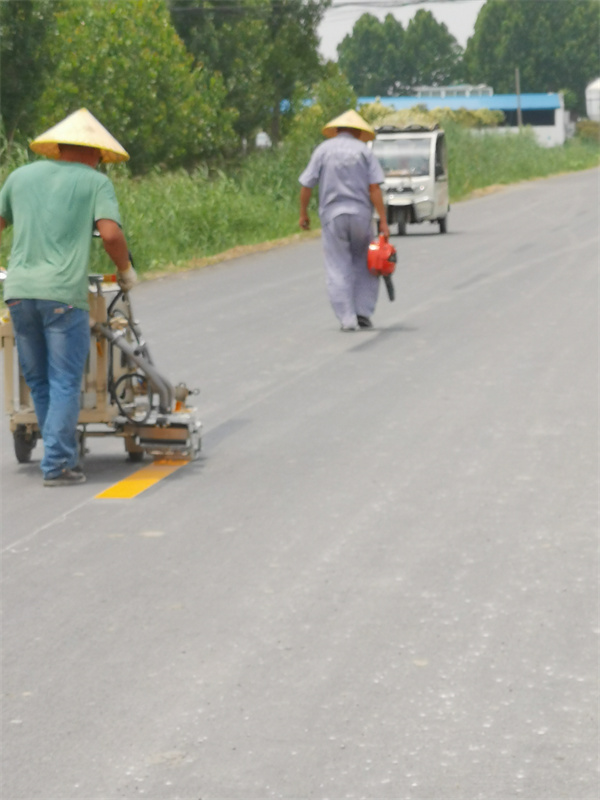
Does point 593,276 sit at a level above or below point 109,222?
below

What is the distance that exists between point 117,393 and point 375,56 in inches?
5731

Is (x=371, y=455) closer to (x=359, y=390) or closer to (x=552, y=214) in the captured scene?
(x=359, y=390)

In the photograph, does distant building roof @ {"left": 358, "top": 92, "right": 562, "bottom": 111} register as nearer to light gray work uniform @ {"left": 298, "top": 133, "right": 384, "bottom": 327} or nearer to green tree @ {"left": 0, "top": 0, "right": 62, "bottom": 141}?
green tree @ {"left": 0, "top": 0, "right": 62, "bottom": 141}

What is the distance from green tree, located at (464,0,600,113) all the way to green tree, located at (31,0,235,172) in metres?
107

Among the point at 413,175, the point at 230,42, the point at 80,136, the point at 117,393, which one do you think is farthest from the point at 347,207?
the point at 230,42

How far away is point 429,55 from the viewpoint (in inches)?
6004

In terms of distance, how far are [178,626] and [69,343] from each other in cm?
275

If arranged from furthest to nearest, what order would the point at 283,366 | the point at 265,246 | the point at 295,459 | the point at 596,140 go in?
the point at 596,140, the point at 265,246, the point at 283,366, the point at 295,459

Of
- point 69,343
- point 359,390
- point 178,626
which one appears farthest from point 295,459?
point 178,626

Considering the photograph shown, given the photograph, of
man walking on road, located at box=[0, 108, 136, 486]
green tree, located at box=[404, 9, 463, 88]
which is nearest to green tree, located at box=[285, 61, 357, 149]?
man walking on road, located at box=[0, 108, 136, 486]

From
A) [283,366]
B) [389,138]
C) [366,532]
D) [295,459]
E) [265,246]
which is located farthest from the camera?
[389,138]

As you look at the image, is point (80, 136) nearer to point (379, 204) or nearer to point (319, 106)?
point (379, 204)

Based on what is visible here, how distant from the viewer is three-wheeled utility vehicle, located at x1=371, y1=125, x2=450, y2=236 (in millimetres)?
30125

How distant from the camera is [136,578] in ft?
21.3
